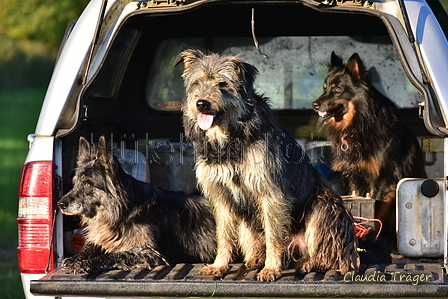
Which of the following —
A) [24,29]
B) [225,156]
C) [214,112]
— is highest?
[24,29]

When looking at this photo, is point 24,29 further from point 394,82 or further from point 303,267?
point 303,267

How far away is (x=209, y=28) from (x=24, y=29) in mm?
7650

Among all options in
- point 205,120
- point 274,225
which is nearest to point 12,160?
point 205,120

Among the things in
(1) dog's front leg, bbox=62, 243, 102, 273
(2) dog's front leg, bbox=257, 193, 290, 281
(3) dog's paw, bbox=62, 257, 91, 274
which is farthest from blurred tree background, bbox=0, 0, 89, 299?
(2) dog's front leg, bbox=257, 193, 290, 281

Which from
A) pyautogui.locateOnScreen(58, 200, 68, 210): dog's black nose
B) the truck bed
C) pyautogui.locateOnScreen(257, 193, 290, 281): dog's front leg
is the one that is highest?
pyautogui.locateOnScreen(58, 200, 68, 210): dog's black nose

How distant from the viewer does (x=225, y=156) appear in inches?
138

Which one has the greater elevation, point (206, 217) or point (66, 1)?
point (66, 1)

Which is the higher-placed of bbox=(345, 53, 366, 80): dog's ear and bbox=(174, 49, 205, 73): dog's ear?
bbox=(345, 53, 366, 80): dog's ear

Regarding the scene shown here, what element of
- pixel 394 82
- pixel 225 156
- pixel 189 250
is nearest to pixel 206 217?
pixel 189 250

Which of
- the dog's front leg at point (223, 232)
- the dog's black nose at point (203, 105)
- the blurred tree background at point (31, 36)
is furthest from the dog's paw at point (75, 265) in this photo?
the blurred tree background at point (31, 36)

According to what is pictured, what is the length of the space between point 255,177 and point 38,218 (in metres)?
1.32

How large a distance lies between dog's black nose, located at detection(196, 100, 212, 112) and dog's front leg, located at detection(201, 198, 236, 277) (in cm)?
63

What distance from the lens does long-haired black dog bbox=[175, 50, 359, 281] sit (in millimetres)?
3502

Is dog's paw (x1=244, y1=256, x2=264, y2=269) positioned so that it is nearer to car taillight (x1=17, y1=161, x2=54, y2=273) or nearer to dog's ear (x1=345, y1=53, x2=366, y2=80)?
car taillight (x1=17, y1=161, x2=54, y2=273)
